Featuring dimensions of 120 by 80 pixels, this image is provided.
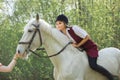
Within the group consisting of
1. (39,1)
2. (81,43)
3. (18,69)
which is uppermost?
(81,43)

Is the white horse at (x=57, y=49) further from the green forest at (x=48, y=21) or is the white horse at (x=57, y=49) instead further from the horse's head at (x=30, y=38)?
the green forest at (x=48, y=21)

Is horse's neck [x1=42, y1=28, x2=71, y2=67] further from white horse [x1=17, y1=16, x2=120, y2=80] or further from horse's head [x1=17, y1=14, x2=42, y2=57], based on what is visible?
horse's head [x1=17, y1=14, x2=42, y2=57]

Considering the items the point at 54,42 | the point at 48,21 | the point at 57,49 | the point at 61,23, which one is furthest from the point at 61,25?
the point at 48,21

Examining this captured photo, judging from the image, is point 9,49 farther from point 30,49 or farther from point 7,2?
point 30,49

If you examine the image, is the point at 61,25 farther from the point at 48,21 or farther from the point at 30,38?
the point at 48,21

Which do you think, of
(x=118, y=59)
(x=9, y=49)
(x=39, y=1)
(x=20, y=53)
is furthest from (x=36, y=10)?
(x=20, y=53)

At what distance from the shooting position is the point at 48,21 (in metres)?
14.7

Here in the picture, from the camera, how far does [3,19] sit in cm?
1659

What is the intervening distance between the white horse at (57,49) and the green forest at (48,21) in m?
7.31

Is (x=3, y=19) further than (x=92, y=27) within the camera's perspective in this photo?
Yes

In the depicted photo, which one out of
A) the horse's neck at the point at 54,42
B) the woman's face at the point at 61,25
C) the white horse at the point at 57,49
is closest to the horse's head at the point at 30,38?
the white horse at the point at 57,49

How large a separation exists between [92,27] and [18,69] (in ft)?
10.8

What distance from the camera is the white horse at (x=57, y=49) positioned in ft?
21.4

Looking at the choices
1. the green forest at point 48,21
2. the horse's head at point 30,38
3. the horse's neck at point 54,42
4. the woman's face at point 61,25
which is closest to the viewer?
the horse's head at point 30,38
